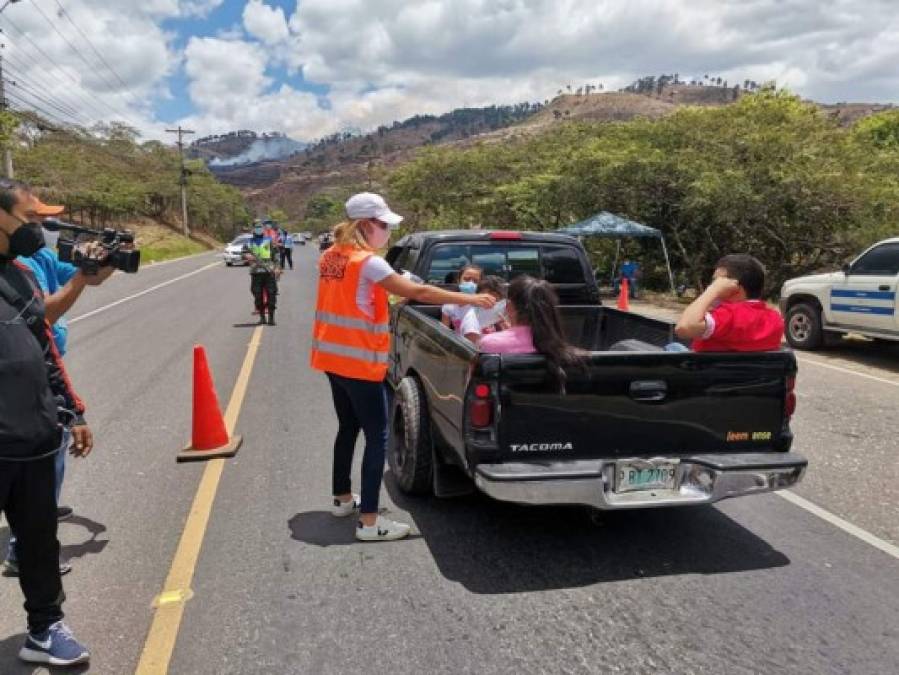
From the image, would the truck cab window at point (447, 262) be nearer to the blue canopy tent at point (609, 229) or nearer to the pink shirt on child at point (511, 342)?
the pink shirt on child at point (511, 342)

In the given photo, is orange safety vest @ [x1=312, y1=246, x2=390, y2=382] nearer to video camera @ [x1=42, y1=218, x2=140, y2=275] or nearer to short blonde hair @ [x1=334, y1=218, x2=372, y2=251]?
short blonde hair @ [x1=334, y1=218, x2=372, y2=251]

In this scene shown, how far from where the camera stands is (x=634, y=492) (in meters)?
3.80

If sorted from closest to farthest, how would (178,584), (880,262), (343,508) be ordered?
(178,584) → (343,508) → (880,262)

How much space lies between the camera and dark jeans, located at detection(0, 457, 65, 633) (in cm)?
276

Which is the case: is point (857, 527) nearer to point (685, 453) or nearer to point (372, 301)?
point (685, 453)

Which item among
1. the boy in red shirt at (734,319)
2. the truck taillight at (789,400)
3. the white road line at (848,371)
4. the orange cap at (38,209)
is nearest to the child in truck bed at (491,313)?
the boy in red shirt at (734,319)

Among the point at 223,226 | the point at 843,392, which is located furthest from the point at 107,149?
the point at 843,392

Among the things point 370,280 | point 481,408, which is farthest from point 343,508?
point 370,280

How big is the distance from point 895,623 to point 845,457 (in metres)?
2.98

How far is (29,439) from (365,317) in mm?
1753

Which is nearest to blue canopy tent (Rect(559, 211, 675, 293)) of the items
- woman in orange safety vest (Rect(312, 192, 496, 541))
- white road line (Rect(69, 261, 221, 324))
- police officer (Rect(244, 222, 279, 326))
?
police officer (Rect(244, 222, 279, 326))

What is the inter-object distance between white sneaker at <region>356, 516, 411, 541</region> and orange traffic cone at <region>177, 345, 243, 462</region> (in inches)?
76.2

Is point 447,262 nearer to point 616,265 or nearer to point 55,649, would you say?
point 55,649

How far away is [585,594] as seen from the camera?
3.59 meters
